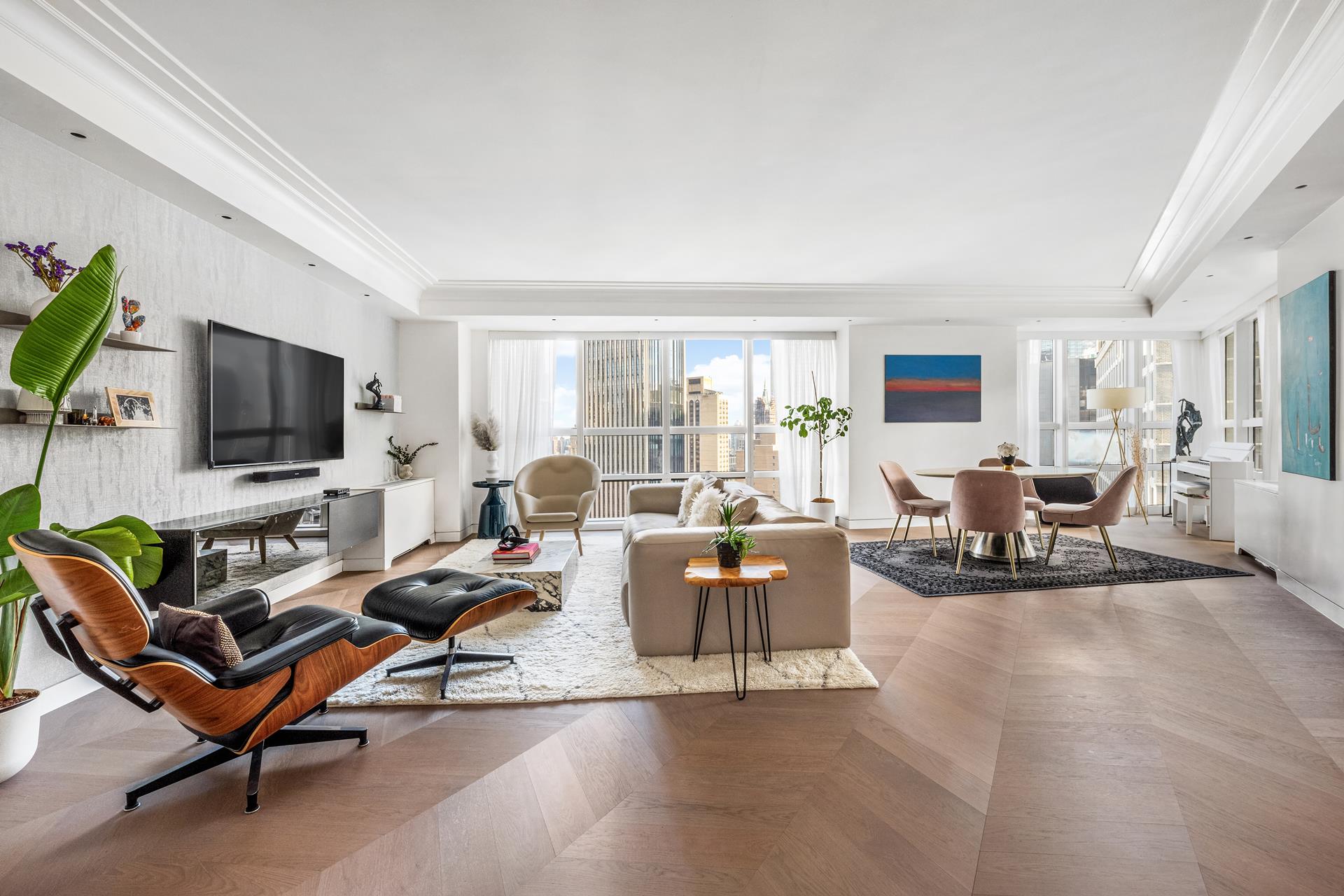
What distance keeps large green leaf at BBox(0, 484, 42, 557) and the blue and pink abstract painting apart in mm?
6590

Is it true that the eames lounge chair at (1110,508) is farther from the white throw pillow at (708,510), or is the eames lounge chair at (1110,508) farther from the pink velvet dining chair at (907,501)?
the white throw pillow at (708,510)

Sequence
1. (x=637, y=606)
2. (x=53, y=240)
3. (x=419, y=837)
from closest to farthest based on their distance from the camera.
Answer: (x=419, y=837), (x=53, y=240), (x=637, y=606)

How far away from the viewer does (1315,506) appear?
358 centimetres

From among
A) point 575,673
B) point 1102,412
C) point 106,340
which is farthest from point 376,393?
point 1102,412

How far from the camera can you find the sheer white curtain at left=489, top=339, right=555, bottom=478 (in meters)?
6.86

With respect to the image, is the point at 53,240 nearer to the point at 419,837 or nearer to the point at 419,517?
the point at 419,837

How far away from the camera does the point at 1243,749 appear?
6.79 ft

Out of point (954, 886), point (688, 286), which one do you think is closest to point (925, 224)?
point (688, 286)

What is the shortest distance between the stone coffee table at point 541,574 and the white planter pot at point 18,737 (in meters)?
1.70

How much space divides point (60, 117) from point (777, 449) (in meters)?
6.23

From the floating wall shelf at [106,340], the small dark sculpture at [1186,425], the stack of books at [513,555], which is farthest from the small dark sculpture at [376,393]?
the small dark sculpture at [1186,425]

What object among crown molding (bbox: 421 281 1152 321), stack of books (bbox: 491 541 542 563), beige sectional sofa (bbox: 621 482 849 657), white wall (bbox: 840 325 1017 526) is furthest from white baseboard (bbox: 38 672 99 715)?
white wall (bbox: 840 325 1017 526)

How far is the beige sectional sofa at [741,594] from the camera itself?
2.90 metres

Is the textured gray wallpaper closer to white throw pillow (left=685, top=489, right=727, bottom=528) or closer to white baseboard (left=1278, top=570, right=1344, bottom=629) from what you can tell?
white throw pillow (left=685, top=489, right=727, bottom=528)
